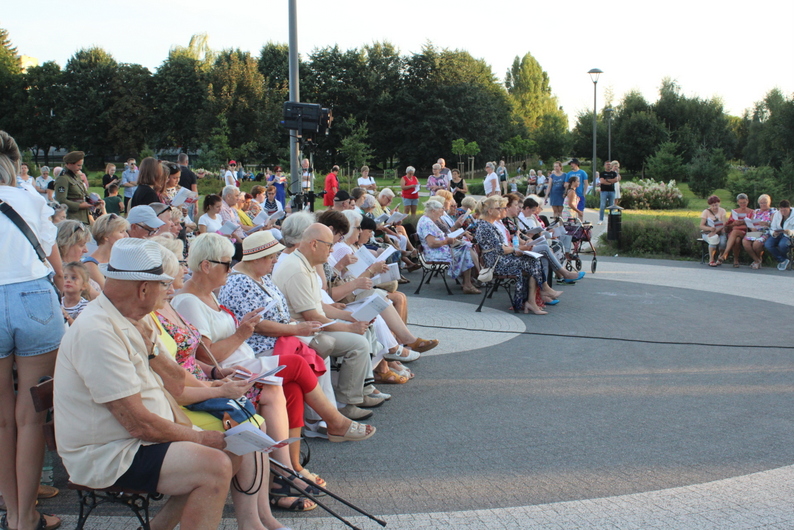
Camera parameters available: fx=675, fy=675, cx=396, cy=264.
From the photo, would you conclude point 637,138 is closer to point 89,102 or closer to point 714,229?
point 714,229

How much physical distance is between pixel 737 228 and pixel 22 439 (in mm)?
13409

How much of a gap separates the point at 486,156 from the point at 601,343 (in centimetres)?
5768

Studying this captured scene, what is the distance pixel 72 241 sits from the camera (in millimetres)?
4793

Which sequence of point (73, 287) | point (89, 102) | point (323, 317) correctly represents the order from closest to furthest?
point (73, 287), point (323, 317), point (89, 102)

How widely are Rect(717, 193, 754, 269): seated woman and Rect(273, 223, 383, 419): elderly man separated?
1077 centimetres

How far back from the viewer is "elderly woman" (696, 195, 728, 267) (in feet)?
44.8

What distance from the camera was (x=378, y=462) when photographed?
4395 millimetres

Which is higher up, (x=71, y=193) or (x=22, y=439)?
(x=71, y=193)

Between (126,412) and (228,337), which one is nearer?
(126,412)

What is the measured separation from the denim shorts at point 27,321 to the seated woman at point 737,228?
13.1 m

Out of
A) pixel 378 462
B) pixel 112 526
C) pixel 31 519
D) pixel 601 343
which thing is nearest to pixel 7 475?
pixel 31 519

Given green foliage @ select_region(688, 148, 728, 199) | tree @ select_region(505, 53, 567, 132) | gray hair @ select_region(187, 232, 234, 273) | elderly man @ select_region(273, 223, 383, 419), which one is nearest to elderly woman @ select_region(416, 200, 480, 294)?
elderly man @ select_region(273, 223, 383, 419)

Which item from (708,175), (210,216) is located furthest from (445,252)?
(708,175)

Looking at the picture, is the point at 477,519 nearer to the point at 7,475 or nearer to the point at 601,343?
the point at 7,475
